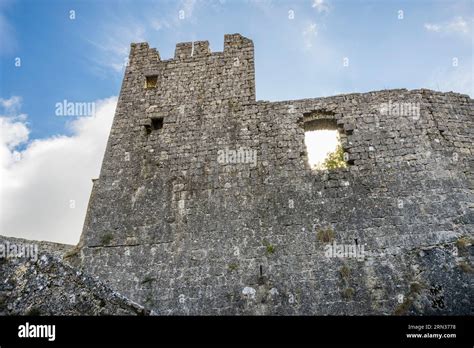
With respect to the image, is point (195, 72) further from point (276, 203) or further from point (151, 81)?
point (276, 203)

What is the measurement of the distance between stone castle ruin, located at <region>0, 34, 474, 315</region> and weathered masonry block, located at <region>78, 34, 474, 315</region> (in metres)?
0.03

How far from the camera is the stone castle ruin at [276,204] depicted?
771cm

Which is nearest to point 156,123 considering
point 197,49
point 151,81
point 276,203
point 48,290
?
point 151,81

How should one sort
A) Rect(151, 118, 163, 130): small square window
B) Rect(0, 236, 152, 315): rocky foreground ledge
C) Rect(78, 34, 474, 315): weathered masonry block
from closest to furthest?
Rect(0, 236, 152, 315): rocky foreground ledge < Rect(78, 34, 474, 315): weathered masonry block < Rect(151, 118, 163, 130): small square window

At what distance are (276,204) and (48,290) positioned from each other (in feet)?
19.0

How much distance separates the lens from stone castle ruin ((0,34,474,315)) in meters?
7.71

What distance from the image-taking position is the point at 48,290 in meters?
3.83

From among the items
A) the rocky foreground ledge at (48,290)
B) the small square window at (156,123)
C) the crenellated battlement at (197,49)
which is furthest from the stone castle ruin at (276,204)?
the rocky foreground ledge at (48,290)

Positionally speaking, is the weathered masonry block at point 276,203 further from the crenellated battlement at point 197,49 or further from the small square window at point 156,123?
the crenellated battlement at point 197,49

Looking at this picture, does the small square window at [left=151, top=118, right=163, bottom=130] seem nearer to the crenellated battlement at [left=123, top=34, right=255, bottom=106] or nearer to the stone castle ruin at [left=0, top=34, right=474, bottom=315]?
the stone castle ruin at [left=0, top=34, right=474, bottom=315]

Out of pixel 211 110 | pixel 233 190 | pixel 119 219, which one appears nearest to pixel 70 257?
pixel 119 219

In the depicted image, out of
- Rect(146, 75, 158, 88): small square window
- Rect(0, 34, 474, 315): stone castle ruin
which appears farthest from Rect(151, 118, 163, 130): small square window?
Rect(146, 75, 158, 88): small square window
